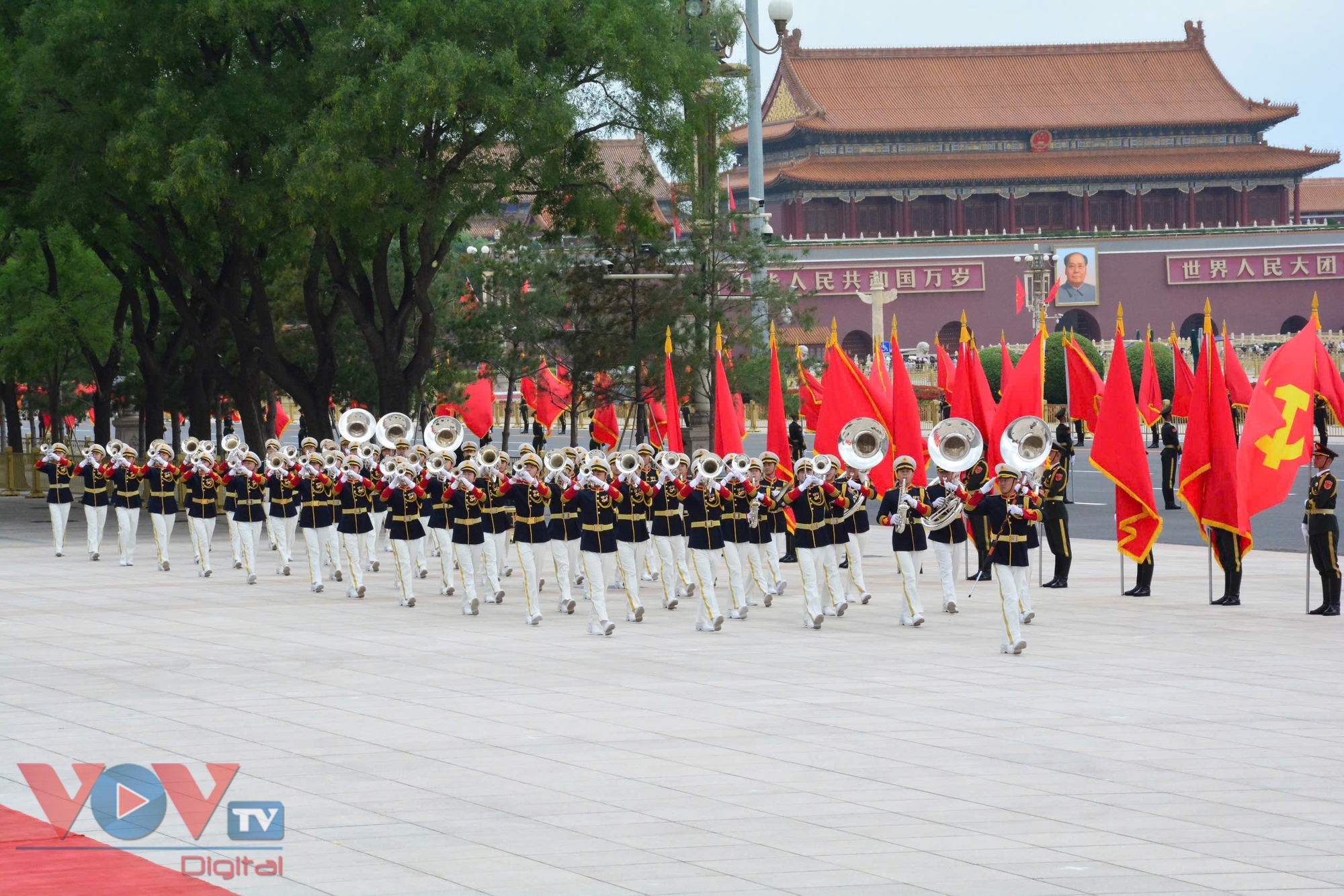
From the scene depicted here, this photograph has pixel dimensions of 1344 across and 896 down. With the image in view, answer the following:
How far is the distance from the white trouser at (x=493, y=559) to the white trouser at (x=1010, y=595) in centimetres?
497

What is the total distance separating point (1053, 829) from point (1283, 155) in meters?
62.7

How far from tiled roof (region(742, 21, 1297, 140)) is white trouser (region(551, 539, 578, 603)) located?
50.6 metres

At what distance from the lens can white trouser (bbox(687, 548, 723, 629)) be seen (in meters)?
13.6

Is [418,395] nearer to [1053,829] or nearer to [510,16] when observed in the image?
[510,16]

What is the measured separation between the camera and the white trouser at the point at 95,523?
807 inches

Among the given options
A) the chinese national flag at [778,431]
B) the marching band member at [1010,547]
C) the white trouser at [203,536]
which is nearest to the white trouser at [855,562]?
the marching band member at [1010,547]

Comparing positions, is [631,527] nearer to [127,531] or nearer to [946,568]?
[946,568]

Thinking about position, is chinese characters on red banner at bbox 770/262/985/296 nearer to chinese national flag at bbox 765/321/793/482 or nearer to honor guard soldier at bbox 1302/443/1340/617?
chinese national flag at bbox 765/321/793/482

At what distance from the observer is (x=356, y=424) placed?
21609 millimetres

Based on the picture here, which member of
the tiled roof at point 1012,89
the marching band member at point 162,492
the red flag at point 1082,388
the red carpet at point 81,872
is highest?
the tiled roof at point 1012,89

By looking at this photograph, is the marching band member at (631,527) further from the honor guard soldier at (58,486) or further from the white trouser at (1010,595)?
the honor guard soldier at (58,486)

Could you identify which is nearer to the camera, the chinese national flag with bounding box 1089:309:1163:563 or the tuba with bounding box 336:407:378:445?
the chinese national flag with bounding box 1089:309:1163:563

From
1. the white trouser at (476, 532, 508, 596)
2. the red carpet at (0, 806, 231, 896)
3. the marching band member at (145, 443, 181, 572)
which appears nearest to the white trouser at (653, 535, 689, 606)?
the white trouser at (476, 532, 508, 596)

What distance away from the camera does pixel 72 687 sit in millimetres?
11117
